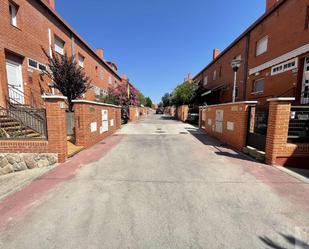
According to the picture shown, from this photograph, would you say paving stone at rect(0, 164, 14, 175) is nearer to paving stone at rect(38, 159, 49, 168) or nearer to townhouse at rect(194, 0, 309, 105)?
paving stone at rect(38, 159, 49, 168)

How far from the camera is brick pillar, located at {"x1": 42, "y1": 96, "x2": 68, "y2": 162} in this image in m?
4.93

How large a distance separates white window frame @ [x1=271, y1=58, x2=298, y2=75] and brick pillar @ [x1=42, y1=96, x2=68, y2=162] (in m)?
12.0

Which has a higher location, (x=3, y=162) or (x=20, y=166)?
(x=3, y=162)

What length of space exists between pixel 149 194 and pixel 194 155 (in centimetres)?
328

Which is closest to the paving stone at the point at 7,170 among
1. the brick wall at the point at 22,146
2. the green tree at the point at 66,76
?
the brick wall at the point at 22,146

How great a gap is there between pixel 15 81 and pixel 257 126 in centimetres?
1185

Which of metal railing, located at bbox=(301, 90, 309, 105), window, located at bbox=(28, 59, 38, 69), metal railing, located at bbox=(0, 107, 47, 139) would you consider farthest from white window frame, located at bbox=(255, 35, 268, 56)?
window, located at bbox=(28, 59, 38, 69)

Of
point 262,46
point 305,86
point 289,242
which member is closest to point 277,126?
point 289,242

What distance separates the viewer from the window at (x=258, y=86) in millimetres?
12734

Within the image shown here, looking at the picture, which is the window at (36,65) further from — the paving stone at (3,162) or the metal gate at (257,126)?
the metal gate at (257,126)

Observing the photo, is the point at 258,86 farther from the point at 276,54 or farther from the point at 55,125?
the point at 55,125

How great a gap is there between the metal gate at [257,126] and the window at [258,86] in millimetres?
8040

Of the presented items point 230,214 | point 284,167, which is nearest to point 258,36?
point 284,167

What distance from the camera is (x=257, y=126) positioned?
6.21 m
